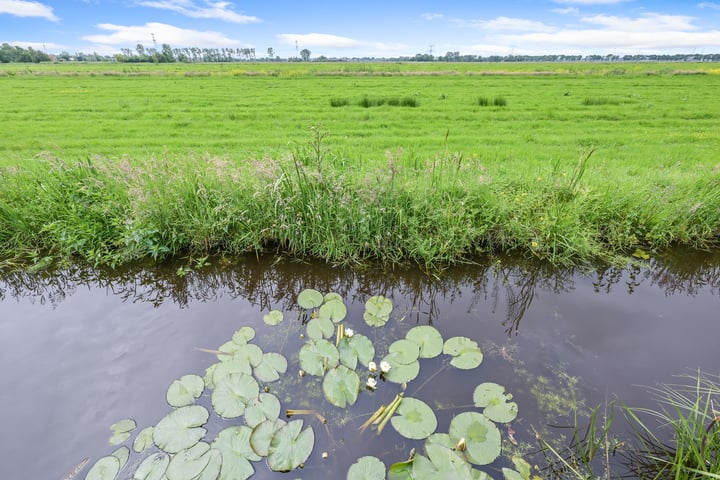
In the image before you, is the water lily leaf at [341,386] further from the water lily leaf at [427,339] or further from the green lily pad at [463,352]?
the green lily pad at [463,352]

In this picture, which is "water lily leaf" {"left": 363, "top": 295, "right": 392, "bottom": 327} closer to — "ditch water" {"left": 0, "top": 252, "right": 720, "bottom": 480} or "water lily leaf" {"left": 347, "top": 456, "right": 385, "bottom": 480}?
"ditch water" {"left": 0, "top": 252, "right": 720, "bottom": 480}

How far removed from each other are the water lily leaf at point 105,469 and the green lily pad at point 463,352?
2.27 meters

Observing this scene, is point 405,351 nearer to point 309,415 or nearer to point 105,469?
point 309,415

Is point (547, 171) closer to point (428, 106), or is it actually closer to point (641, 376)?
point (641, 376)

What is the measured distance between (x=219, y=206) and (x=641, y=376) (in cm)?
425

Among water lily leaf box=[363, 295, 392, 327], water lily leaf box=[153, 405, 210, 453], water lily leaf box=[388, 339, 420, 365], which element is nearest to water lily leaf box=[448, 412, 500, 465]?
water lily leaf box=[388, 339, 420, 365]

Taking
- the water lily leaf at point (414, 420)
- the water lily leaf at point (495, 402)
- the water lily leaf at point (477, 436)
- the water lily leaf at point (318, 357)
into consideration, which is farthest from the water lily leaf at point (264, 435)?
the water lily leaf at point (495, 402)

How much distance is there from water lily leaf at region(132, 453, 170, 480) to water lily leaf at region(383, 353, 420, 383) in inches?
58.2

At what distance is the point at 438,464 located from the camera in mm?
1886

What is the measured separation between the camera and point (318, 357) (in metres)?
2.62

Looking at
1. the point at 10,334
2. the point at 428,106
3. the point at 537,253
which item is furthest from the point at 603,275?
the point at 428,106

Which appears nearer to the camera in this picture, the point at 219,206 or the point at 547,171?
the point at 219,206

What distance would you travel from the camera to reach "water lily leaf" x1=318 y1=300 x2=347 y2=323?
307 centimetres

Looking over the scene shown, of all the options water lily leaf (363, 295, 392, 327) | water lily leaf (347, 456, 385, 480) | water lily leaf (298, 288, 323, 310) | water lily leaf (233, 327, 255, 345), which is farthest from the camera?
water lily leaf (298, 288, 323, 310)
